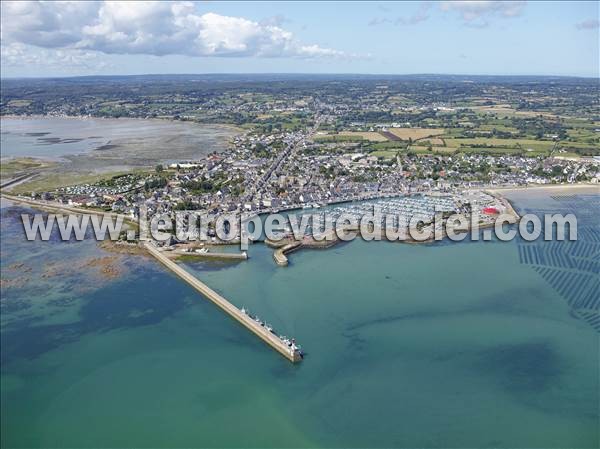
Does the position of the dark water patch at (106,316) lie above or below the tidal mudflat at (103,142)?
below

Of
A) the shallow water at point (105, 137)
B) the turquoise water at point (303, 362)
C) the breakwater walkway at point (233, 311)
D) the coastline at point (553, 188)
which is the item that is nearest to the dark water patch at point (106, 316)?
the turquoise water at point (303, 362)

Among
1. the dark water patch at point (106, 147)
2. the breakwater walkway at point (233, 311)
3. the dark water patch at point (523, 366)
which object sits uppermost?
the dark water patch at point (106, 147)

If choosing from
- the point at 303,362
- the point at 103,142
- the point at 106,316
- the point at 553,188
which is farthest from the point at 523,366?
the point at 103,142

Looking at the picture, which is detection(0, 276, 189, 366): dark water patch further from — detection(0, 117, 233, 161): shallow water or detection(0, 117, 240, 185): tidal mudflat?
detection(0, 117, 233, 161): shallow water

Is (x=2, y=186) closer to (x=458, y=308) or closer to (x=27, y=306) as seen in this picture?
(x=27, y=306)

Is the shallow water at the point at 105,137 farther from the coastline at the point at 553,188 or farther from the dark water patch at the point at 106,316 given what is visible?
the dark water patch at the point at 106,316

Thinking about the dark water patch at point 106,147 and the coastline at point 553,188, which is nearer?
the coastline at point 553,188

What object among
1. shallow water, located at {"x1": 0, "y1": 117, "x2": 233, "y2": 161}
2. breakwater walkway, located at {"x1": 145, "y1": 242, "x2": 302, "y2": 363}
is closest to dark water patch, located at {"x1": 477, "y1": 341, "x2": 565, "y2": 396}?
breakwater walkway, located at {"x1": 145, "y1": 242, "x2": 302, "y2": 363}
